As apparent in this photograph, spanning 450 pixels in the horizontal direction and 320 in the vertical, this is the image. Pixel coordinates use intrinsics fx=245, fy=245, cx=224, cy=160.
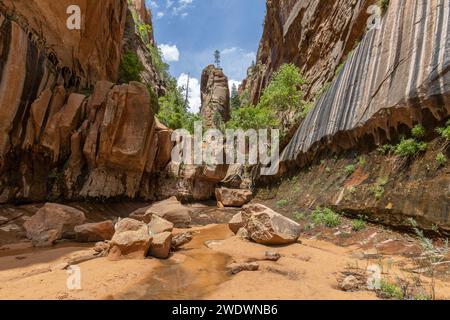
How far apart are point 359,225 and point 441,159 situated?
123 inches

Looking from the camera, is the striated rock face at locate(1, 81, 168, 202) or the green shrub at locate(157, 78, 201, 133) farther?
the green shrub at locate(157, 78, 201, 133)

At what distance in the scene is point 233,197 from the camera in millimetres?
23859

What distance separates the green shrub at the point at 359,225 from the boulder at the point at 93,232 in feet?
28.9

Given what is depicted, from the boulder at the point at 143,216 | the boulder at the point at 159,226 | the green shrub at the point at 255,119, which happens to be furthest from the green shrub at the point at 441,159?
the green shrub at the point at 255,119

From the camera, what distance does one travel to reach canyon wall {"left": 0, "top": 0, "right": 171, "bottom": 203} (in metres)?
11.4

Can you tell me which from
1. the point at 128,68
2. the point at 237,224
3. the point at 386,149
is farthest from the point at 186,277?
the point at 128,68

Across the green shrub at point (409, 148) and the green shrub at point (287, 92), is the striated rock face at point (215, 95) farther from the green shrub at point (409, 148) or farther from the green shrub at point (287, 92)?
the green shrub at point (409, 148)

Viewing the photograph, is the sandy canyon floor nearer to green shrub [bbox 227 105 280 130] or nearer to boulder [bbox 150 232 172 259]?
boulder [bbox 150 232 172 259]

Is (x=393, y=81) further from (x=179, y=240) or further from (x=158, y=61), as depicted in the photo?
(x=158, y=61)

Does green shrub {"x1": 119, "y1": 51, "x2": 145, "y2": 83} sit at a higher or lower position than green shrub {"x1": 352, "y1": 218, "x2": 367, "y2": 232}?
higher

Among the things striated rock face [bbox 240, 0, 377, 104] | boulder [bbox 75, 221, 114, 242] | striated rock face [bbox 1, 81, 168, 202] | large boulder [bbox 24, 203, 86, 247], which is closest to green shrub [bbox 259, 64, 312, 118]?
striated rock face [bbox 240, 0, 377, 104]

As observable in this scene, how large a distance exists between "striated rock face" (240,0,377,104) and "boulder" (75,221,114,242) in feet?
62.9

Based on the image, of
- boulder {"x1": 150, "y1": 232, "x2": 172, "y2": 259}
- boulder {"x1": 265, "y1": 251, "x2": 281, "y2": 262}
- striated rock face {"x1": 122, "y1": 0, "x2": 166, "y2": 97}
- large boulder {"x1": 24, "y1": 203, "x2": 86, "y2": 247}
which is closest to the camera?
boulder {"x1": 265, "y1": 251, "x2": 281, "y2": 262}

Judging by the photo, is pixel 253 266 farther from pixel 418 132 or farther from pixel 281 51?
pixel 281 51
